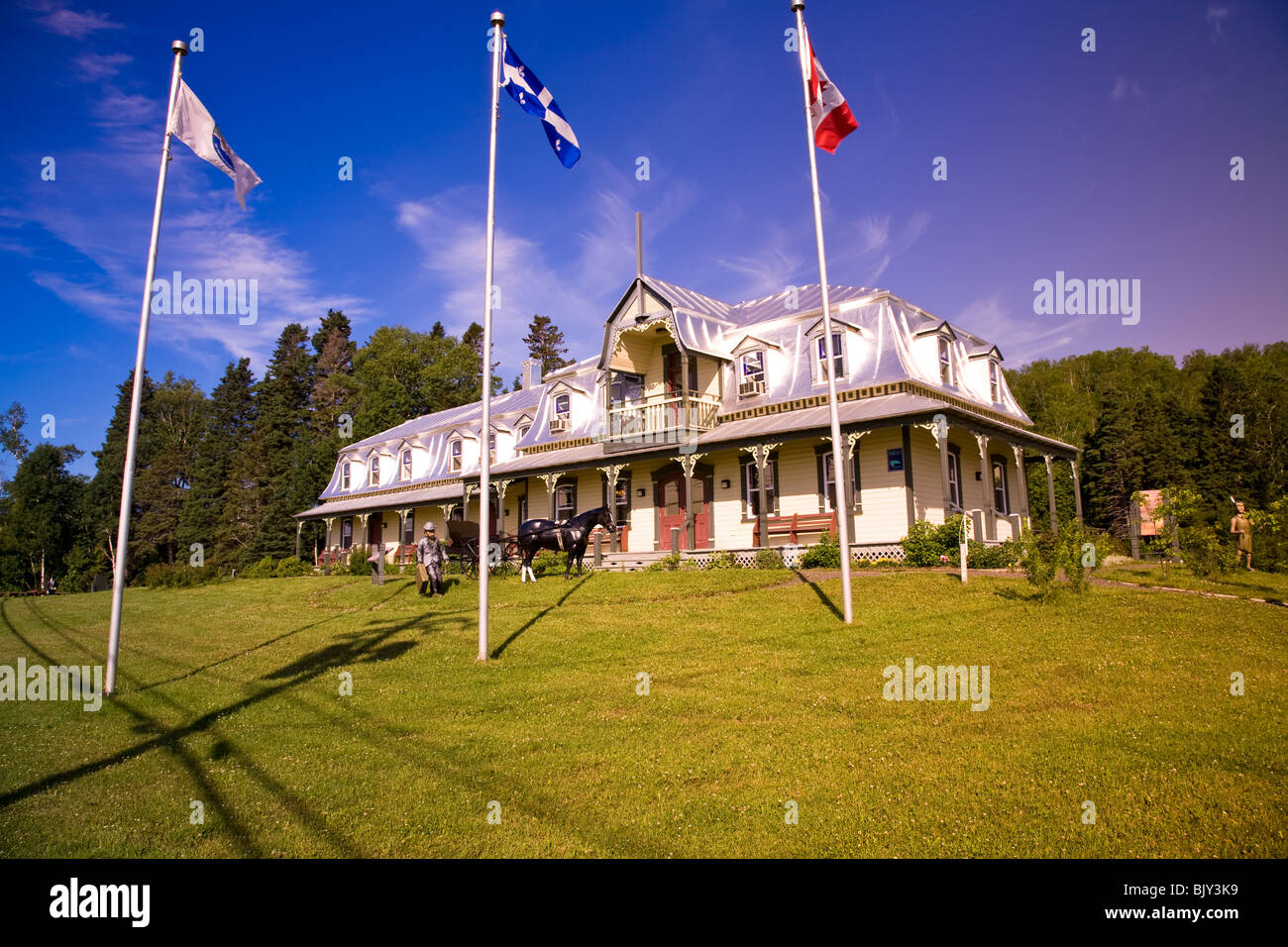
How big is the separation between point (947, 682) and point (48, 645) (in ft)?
57.8

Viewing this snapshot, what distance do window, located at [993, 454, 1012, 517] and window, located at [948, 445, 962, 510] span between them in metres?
2.69

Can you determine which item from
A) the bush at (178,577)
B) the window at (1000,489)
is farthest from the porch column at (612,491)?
the bush at (178,577)

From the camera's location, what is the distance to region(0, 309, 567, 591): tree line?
5725 centimetres

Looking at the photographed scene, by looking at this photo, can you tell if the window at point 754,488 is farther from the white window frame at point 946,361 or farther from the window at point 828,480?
the white window frame at point 946,361

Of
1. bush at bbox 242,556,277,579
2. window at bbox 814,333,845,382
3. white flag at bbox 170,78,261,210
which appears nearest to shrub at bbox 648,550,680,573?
window at bbox 814,333,845,382

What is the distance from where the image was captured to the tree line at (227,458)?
5725cm

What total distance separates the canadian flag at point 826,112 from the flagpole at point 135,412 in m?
10.4

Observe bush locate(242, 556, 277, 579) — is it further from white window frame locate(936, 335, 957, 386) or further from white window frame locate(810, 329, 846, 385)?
white window frame locate(936, 335, 957, 386)

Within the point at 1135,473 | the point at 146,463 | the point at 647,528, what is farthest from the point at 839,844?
the point at 146,463

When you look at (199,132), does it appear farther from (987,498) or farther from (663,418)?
(987,498)
